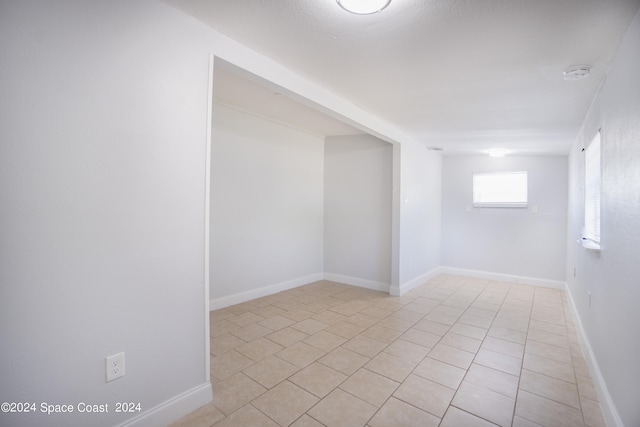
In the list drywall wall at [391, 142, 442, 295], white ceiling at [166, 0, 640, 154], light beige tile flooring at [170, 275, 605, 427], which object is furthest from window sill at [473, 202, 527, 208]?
white ceiling at [166, 0, 640, 154]

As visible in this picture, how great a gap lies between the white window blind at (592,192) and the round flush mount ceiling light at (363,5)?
2.00m

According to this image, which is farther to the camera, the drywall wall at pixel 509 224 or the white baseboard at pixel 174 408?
the drywall wall at pixel 509 224

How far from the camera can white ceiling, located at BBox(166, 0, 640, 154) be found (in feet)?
5.01

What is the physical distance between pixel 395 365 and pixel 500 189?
4.18 meters

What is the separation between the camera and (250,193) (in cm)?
390

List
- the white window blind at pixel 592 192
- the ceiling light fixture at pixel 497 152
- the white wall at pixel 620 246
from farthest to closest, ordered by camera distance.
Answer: the ceiling light fixture at pixel 497 152, the white window blind at pixel 592 192, the white wall at pixel 620 246

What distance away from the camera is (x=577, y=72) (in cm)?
205

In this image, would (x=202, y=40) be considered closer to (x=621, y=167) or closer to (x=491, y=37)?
(x=491, y=37)

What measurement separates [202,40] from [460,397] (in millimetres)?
2747

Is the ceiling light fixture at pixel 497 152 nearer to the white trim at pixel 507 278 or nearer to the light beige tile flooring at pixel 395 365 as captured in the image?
the white trim at pixel 507 278

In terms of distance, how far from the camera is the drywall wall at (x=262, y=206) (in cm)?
358

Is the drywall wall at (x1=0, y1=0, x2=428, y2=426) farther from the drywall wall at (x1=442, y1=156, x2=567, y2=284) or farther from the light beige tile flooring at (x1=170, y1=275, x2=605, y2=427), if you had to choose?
the drywall wall at (x1=442, y1=156, x2=567, y2=284)

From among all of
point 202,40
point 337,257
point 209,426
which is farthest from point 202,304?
point 337,257

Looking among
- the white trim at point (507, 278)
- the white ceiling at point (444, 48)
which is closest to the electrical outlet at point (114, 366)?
the white ceiling at point (444, 48)
